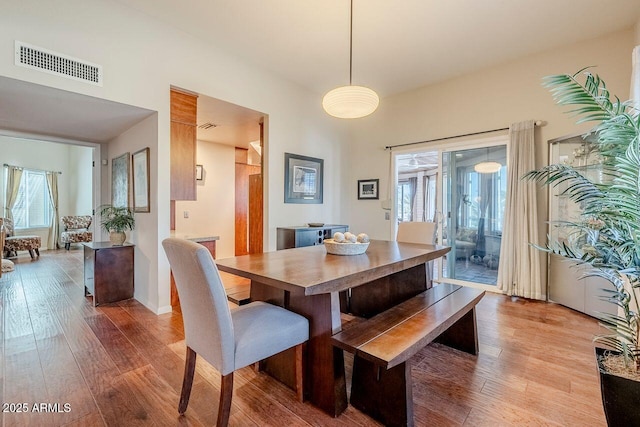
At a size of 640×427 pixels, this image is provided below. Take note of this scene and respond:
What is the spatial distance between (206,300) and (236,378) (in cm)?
89

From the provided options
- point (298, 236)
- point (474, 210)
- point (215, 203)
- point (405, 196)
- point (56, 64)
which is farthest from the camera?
point (405, 196)

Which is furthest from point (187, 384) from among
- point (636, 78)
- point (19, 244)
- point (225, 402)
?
point (19, 244)

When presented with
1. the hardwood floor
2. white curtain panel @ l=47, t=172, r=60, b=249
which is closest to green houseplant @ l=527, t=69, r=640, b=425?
the hardwood floor

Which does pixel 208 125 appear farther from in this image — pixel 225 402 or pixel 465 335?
pixel 465 335

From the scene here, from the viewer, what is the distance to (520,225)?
3596 millimetres

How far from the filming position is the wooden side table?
319 centimetres

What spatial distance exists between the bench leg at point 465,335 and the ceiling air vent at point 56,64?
3.66 m

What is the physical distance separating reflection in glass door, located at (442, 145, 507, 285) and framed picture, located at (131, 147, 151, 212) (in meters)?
3.89

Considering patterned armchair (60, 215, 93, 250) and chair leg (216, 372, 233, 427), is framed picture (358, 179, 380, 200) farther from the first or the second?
patterned armchair (60, 215, 93, 250)

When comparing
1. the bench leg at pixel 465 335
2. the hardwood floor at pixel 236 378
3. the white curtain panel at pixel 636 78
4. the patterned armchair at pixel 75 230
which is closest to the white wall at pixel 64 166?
the patterned armchair at pixel 75 230

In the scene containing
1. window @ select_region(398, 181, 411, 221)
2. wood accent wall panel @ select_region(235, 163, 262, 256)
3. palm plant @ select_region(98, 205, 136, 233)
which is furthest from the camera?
window @ select_region(398, 181, 411, 221)

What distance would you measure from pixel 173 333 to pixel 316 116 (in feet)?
11.8

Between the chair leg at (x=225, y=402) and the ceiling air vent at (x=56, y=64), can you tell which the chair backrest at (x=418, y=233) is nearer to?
the chair leg at (x=225, y=402)

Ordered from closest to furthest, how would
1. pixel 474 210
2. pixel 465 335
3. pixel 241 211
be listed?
pixel 465 335 < pixel 474 210 < pixel 241 211
